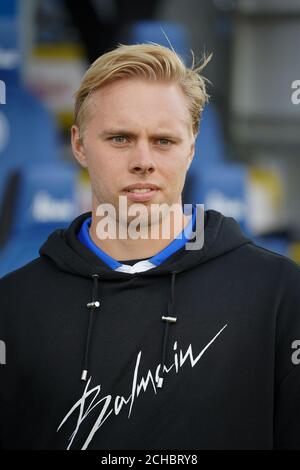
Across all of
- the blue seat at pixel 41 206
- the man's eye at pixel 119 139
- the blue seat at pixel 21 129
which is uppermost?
the blue seat at pixel 21 129

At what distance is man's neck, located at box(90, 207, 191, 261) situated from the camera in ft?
4.53

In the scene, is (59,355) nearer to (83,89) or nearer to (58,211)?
(83,89)

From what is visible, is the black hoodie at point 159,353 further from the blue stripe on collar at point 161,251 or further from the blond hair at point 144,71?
the blond hair at point 144,71

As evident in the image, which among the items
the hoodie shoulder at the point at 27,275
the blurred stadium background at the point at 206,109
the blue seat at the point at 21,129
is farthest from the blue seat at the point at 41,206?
the hoodie shoulder at the point at 27,275

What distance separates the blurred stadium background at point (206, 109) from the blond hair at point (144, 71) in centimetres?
211

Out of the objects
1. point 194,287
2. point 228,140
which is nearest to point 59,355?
point 194,287

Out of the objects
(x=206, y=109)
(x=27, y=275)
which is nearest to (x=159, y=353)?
(x=27, y=275)

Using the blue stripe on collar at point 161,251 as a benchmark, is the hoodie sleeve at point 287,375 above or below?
below

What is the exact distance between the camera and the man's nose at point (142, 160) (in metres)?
1.31

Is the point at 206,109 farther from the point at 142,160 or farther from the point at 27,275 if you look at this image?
the point at 142,160

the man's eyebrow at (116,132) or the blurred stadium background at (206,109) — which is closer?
the man's eyebrow at (116,132)

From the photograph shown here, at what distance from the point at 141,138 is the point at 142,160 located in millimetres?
33

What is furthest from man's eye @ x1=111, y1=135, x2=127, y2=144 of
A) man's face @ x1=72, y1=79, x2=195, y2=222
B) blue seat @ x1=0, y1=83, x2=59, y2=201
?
blue seat @ x1=0, y1=83, x2=59, y2=201

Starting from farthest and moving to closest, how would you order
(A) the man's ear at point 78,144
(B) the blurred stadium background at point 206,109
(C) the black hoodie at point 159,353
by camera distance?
(B) the blurred stadium background at point 206,109, (A) the man's ear at point 78,144, (C) the black hoodie at point 159,353
